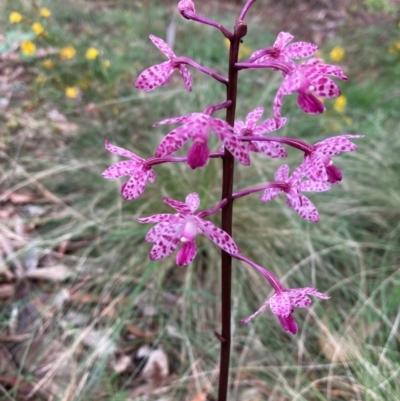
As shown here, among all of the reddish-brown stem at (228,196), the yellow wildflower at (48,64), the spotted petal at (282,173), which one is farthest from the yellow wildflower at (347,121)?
the reddish-brown stem at (228,196)

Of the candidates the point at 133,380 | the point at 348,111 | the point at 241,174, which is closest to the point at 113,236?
the point at 133,380

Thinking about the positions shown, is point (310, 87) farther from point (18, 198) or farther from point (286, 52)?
point (18, 198)

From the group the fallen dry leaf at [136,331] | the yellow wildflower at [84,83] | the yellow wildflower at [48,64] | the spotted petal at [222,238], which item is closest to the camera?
the spotted petal at [222,238]

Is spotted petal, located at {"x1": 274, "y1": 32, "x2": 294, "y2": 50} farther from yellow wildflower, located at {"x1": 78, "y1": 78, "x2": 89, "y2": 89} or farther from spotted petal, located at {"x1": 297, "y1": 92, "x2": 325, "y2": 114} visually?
yellow wildflower, located at {"x1": 78, "y1": 78, "x2": 89, "y2": 89}

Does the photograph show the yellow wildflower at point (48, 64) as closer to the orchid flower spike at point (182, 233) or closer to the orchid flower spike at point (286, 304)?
the orchid flower spike at point (182, 233)

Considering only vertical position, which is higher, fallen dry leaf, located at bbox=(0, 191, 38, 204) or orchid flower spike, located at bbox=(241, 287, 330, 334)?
fallen dry leaf, located at bbox=(0, 191, 38, 204)

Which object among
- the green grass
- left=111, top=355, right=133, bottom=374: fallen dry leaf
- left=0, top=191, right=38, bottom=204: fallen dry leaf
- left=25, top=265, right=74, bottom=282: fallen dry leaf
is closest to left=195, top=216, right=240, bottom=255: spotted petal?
the green grass

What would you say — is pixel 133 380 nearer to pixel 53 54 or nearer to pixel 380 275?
pixel 380 275
